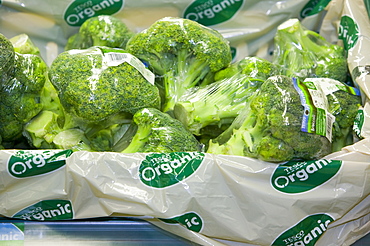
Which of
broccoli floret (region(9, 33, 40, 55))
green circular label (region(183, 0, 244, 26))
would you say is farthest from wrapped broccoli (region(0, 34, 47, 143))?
green circular label (region(183, 0, 244, 26))

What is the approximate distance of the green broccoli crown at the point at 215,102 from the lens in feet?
4.07

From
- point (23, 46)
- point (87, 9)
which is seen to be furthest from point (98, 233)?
point (87, 9)

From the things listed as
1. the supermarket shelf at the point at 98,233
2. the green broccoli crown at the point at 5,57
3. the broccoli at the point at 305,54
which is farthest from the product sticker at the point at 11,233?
the broccoli at the point at 305,54

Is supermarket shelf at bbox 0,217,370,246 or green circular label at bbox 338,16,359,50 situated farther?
green circular label at bbox 338,16,359,50

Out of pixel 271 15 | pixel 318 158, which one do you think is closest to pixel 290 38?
pixel 271 15

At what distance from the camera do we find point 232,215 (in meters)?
1.00

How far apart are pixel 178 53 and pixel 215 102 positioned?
0.66ft

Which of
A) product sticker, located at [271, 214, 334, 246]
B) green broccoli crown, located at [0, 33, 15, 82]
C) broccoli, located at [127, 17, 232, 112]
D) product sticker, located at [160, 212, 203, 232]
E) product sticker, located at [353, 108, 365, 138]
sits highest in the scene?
green broccoli crown, located at [0, 33, 15, 82]

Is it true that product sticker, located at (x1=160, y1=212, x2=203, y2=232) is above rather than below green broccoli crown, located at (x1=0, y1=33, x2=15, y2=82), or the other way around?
below

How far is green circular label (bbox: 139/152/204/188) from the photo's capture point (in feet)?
3.24

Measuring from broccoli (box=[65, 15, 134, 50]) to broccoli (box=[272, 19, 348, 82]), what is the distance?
572 millimetres

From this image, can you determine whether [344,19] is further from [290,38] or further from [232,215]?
[232,215]

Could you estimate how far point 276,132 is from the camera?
1.06m

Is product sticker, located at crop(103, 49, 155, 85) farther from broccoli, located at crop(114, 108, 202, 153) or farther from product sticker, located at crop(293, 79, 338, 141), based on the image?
product sticker, located at crop(293, 79, 338, 141)
